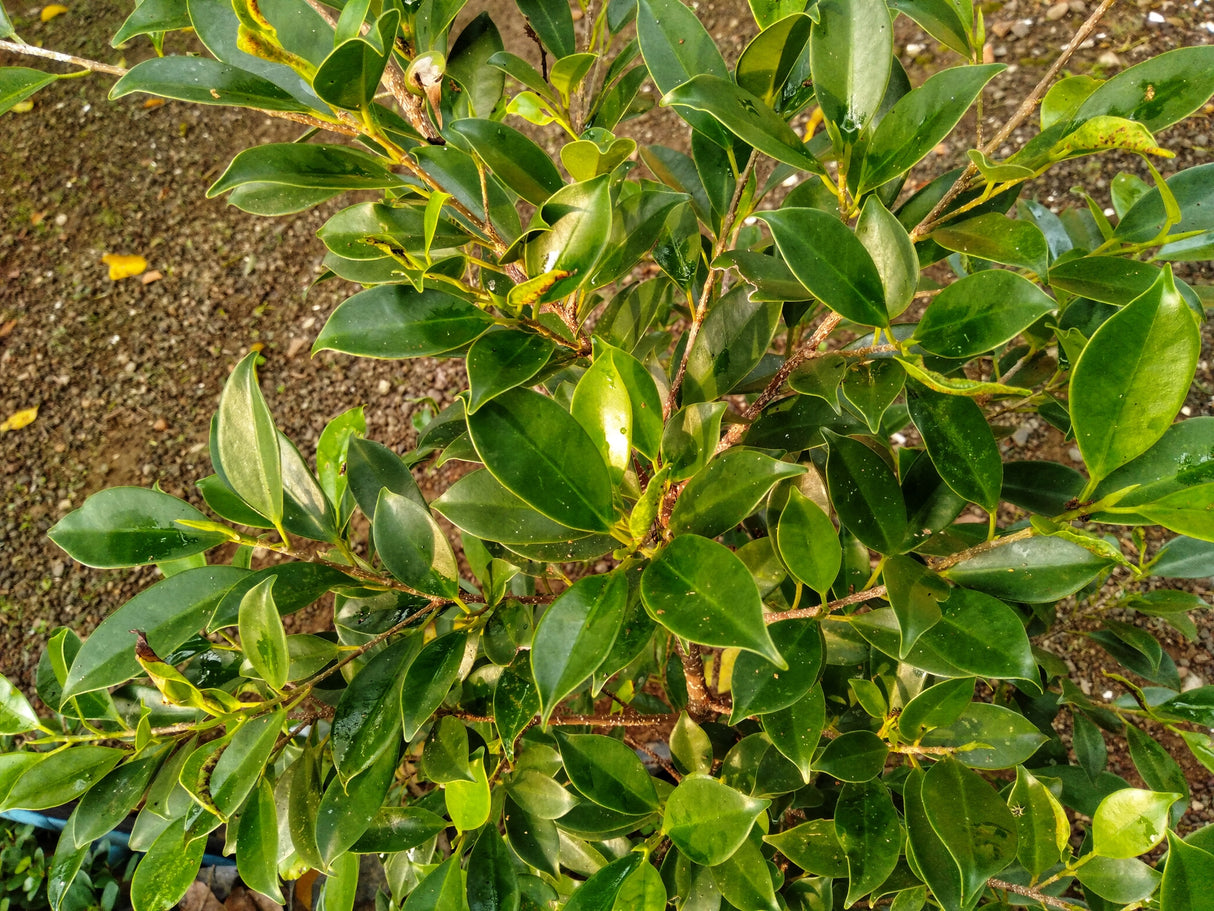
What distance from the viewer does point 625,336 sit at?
0.99 metres

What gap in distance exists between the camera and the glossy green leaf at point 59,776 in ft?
2.41

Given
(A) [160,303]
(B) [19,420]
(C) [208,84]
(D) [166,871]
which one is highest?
(C) [208,84]

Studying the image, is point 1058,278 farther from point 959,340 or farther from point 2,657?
point 2,657

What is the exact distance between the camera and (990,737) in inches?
31.9

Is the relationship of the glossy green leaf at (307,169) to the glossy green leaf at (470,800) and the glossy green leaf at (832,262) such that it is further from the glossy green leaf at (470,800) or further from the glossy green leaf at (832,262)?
the glossy green leaf at (470,800)

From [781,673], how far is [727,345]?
0.33 metres

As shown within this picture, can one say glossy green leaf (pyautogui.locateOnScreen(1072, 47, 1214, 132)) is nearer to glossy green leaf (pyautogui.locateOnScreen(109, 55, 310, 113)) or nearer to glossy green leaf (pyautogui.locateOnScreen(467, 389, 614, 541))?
glossy green leaf (pyautogui.locateOnScreen(467, 389, 614, 541))

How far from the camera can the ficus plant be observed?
0.62 metres

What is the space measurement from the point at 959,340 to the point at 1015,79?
226 centimetres

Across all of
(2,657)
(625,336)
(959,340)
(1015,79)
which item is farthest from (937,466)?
(2,657)

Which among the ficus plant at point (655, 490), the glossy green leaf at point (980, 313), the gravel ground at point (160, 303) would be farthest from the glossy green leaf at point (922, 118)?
the gravel ground at point (160, 303)

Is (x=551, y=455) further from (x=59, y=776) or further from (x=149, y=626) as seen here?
(x=59, y=776)

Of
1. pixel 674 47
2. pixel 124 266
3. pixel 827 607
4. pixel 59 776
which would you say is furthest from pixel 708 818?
pixel 124 266

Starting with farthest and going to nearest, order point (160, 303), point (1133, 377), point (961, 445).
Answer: point (160, 303) < point (961, 445) < point (1133, 377)
